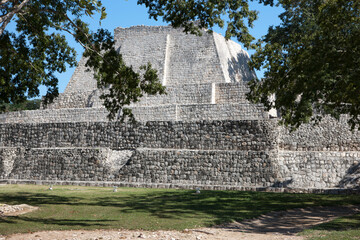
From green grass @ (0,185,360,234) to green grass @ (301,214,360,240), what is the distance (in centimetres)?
174

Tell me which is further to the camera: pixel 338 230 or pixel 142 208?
pixel 142 208

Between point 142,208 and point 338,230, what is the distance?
450 cm

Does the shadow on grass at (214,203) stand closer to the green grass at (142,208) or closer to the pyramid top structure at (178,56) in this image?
the green grass at (142,208)

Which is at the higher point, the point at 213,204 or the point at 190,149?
the point at 190,149

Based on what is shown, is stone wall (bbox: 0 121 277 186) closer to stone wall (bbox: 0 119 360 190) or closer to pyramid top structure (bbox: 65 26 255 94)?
stone wall (bbox: 0 119 360 190)

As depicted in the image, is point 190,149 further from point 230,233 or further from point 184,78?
point 184,78

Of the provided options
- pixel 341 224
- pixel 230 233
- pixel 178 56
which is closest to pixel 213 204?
pixel 230 233

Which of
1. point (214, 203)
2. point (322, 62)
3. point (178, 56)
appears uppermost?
point (178, 56)

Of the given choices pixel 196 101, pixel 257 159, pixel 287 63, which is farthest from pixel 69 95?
pixel 287 63

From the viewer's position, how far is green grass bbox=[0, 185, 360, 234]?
7820mm

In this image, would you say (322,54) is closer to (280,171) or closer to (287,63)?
(287,63)

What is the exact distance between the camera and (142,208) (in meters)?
9.77

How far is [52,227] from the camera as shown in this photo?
7.51 metres

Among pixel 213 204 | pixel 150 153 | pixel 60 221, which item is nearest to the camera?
pixel 60 221
